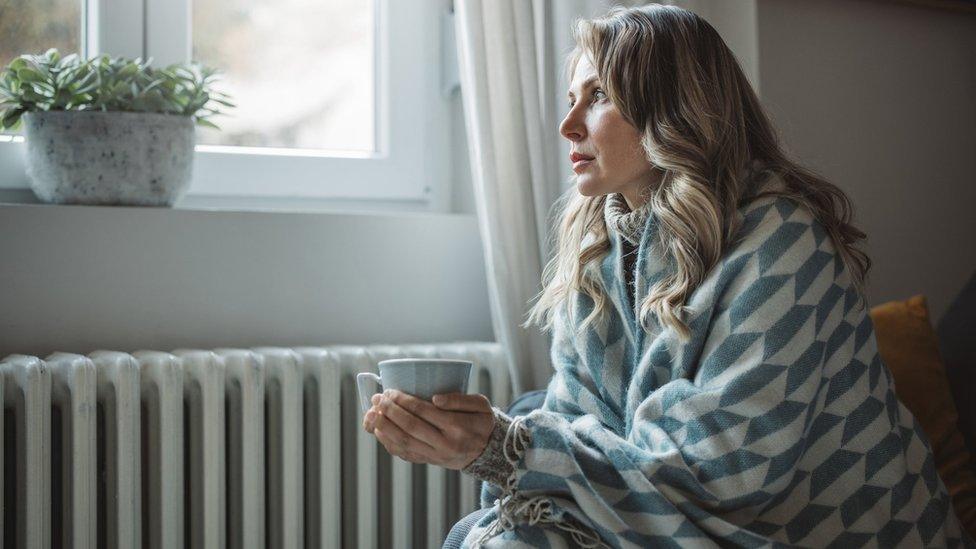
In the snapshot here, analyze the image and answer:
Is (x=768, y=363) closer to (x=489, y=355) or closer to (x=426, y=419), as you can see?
(x=426, y=419)

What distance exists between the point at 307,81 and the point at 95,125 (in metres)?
0.48

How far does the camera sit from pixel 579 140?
1.28 metres

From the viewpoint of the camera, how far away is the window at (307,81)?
75.1 inches

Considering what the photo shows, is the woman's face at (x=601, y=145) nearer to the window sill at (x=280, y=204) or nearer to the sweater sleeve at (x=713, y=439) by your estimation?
the sweater sleeve at (x=713, y=439)

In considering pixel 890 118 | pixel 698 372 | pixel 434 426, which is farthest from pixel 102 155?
pixel 890 118

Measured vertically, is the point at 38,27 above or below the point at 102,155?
above

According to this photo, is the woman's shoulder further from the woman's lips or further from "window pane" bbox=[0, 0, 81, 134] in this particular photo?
"window pane" bbox=[0, 0, 81, 134]

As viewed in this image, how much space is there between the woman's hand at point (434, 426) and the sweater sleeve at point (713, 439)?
4 cm

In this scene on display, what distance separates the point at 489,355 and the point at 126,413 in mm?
638

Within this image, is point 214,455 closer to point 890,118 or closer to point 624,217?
point 624,217

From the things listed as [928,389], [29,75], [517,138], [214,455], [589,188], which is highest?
[29,75]

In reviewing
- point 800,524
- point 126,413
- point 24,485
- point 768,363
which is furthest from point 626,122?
point 24,485

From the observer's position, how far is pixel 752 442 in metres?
1.08

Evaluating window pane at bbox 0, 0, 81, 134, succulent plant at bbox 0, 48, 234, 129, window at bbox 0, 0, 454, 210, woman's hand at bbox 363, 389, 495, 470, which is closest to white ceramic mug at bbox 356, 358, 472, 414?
woman's hand at bbox 363, 389, 495, 470
